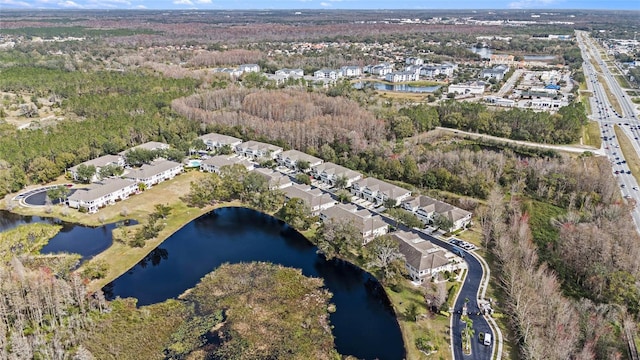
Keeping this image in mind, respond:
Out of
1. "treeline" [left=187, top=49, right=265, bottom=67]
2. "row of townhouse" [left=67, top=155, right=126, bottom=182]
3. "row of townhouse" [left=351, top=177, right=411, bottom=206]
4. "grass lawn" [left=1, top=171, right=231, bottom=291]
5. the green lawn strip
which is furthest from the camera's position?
"treeline" [left=187, top=49, right=265, bottom=67]

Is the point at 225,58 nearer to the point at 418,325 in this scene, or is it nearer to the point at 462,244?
the point at 462,244

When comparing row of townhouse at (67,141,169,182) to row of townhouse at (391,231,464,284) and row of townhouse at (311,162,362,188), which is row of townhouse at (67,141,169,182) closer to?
row of townhouse at (311,162,362,188)

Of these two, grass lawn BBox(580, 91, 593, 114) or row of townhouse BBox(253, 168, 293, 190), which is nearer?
row of townhouse BBox(253, 168, 293, 190)

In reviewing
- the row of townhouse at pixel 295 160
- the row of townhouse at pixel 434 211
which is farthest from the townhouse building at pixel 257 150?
the row of townhouse at pixel 434 211

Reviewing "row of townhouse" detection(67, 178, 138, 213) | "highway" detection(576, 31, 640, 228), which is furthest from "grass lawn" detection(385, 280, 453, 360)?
"row of townhouse" detection(67, 178, 138, 213)

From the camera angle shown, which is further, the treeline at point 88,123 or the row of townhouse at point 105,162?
the row of townhouse at point 105,162

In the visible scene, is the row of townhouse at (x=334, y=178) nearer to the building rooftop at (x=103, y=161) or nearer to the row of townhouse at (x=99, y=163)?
the row of townhouse at (x=99, y=163)

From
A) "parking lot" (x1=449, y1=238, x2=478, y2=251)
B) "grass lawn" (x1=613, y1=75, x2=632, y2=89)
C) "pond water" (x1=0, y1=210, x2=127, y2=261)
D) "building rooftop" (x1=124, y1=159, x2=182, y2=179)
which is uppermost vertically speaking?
"grass lawn" (x1=613, y1=75, x2=632, y2=89)

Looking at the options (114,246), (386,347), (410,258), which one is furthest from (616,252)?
(114,246)
